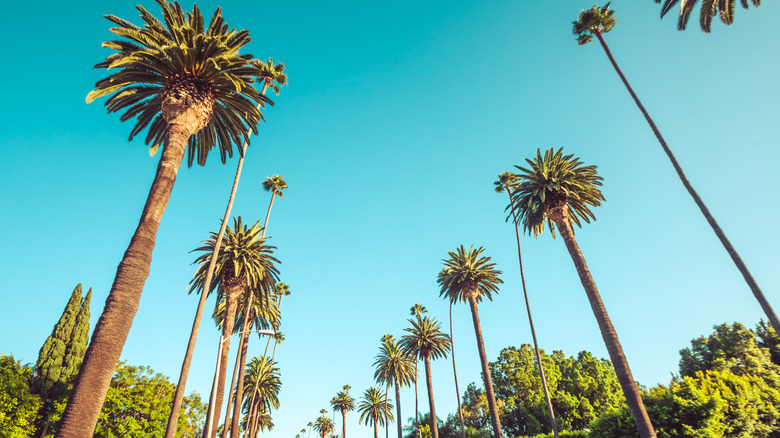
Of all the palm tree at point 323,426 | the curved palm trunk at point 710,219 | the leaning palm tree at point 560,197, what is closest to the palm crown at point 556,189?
the leaning palm tree at point 560,197

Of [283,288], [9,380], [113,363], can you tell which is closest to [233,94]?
[113,363]

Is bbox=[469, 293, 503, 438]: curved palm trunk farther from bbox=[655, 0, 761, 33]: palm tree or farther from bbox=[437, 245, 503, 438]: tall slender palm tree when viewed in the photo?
bbox=[655, 0, 761, 33]: palm tree

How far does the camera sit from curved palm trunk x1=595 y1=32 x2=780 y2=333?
14508mm

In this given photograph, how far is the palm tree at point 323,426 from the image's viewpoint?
97.8 metres

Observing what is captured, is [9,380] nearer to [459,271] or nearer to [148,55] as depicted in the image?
[148,55]

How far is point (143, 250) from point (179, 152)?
13.8 feet

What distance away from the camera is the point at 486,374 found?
34.9m

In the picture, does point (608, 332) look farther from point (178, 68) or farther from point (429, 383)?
point (429, 383)

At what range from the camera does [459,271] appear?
40.7 meters

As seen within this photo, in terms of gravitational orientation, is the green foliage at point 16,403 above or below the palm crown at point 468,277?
below

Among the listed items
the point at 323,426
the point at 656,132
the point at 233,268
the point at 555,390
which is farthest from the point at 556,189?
the point at 323,426

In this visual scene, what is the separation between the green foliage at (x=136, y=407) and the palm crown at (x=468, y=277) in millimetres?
34117

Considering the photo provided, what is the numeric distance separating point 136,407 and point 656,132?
51138 mm

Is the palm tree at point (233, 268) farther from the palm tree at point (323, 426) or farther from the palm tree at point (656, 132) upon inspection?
the palm tree at point (323, 426)
